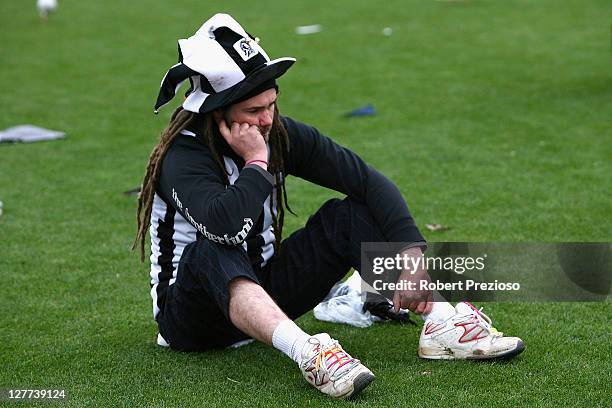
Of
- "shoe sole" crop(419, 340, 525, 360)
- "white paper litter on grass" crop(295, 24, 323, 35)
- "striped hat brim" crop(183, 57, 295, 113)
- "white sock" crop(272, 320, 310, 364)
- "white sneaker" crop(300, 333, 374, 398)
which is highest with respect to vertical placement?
"striped hat brim" crop(183, 57, 295, 113)

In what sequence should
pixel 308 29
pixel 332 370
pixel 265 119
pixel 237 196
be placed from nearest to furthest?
pixel 332 370
pixel 237 196
pixel 265 119
pixel 308 29

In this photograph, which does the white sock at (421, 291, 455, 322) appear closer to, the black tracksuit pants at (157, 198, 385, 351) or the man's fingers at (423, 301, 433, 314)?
the man's fingers at (423, 301, 433, 314)

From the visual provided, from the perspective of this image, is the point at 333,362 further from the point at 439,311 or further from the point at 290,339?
the point at 439,311

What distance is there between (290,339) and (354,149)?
4315 mm

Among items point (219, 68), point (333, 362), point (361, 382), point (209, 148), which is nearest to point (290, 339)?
point (333, 362)

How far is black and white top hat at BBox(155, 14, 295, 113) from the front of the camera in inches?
135

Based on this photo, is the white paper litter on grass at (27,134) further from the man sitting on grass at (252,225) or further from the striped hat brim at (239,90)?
the striped hat brim at (239,90)

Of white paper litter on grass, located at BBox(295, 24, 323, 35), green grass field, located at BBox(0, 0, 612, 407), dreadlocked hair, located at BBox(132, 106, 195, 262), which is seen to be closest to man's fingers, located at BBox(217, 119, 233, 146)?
dreadlocked hair, located at BBox(132, 106, 195, 262)

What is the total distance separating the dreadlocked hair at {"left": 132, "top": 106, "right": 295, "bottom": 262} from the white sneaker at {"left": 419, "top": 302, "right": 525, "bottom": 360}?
694mm

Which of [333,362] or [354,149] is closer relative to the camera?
[333,362]

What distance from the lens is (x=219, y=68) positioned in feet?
11.3

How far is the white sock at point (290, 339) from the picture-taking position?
125 inches

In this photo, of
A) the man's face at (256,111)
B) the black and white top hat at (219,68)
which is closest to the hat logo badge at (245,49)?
the black and white top hat at (219,68)

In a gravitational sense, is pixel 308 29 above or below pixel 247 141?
below
